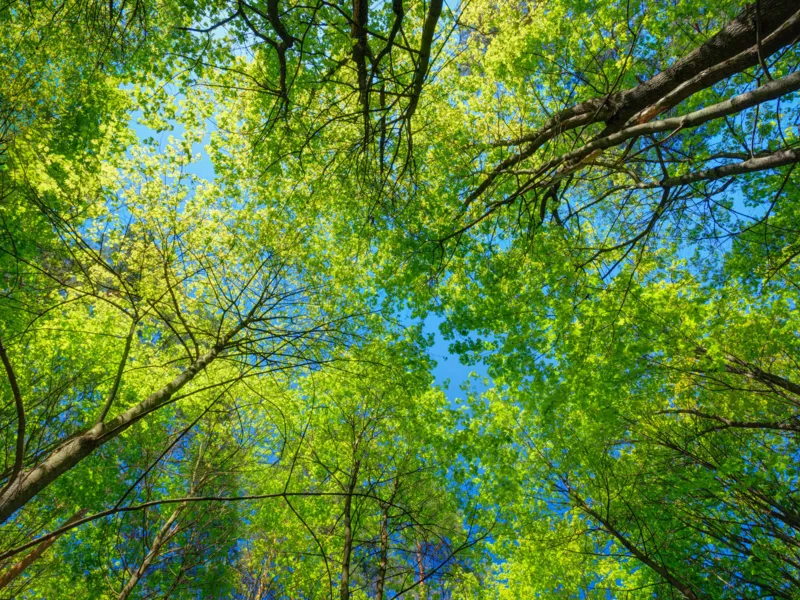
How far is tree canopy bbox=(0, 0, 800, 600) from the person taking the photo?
19.7 feet

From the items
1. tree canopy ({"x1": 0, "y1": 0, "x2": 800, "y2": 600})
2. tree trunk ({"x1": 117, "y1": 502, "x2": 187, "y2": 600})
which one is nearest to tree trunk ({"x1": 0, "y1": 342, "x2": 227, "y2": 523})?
tree canopy ({"x1": 0, "y1": 0, "x2": 800, "y2": 600})

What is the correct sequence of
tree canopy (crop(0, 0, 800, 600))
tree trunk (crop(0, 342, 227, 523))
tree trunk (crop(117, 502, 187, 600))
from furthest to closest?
tree trunk (crop(117, 502, 187, 600)) < tree canopy (crop(0, 0, 800, 600)) < tree trunk (crop(0, 342, 227, 523))

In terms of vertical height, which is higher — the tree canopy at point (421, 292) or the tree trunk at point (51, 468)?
the tree canopy at point (421, 292)

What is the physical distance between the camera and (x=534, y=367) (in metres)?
7.67

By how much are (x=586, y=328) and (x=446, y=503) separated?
5.01 metres

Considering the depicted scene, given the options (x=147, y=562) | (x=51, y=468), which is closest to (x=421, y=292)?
(x=51, y=468)

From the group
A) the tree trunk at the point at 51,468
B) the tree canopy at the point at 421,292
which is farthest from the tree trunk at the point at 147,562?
the tree trunk at the point at 51,468

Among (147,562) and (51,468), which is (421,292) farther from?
(147,562)

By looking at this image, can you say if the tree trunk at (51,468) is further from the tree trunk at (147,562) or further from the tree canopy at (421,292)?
the tree trunk at (147,562)

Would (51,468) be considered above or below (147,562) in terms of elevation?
below

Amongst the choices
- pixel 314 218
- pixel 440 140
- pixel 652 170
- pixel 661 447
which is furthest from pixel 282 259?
pixel 661 447

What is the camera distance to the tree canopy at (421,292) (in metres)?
6.01

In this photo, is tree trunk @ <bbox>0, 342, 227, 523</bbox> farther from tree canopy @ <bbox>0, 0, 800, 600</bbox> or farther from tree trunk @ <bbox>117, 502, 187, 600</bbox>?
tree trunk @ <bbox>117, 502, 187, 600</bbox>

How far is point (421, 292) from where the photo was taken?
734 centimetres
